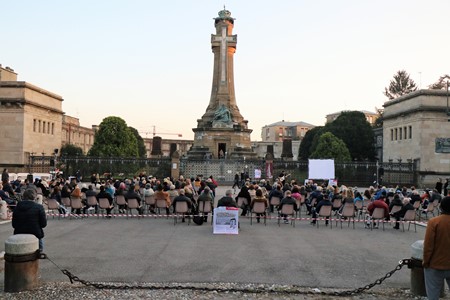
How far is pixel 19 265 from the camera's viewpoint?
8172 mm

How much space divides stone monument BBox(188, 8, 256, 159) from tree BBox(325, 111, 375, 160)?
2042cm

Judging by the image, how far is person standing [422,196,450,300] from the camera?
6.68m

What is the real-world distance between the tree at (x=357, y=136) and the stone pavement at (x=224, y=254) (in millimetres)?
55597

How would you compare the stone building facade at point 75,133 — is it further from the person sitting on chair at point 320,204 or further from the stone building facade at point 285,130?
the person sitting on chair at point 320,204

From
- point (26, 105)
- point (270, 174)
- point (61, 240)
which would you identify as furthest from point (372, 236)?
point (26, 105)

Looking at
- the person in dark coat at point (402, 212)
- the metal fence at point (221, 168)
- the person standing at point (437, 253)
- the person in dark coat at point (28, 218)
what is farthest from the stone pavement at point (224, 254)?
the metal fence at point (221, 168)

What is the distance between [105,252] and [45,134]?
42858mm

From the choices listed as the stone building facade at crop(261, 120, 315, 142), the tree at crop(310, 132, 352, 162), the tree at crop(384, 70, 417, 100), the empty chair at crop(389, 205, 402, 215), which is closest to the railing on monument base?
the tree at crop(310, 132, 352, 162)

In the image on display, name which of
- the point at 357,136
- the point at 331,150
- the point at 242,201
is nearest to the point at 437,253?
the point at 242,201

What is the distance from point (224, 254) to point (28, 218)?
183 inches

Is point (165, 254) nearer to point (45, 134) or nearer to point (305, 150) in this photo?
point (45, 134)

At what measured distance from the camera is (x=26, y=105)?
46.2 m

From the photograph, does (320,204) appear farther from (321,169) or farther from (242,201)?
(321,169)

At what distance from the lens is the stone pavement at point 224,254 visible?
364 inches
